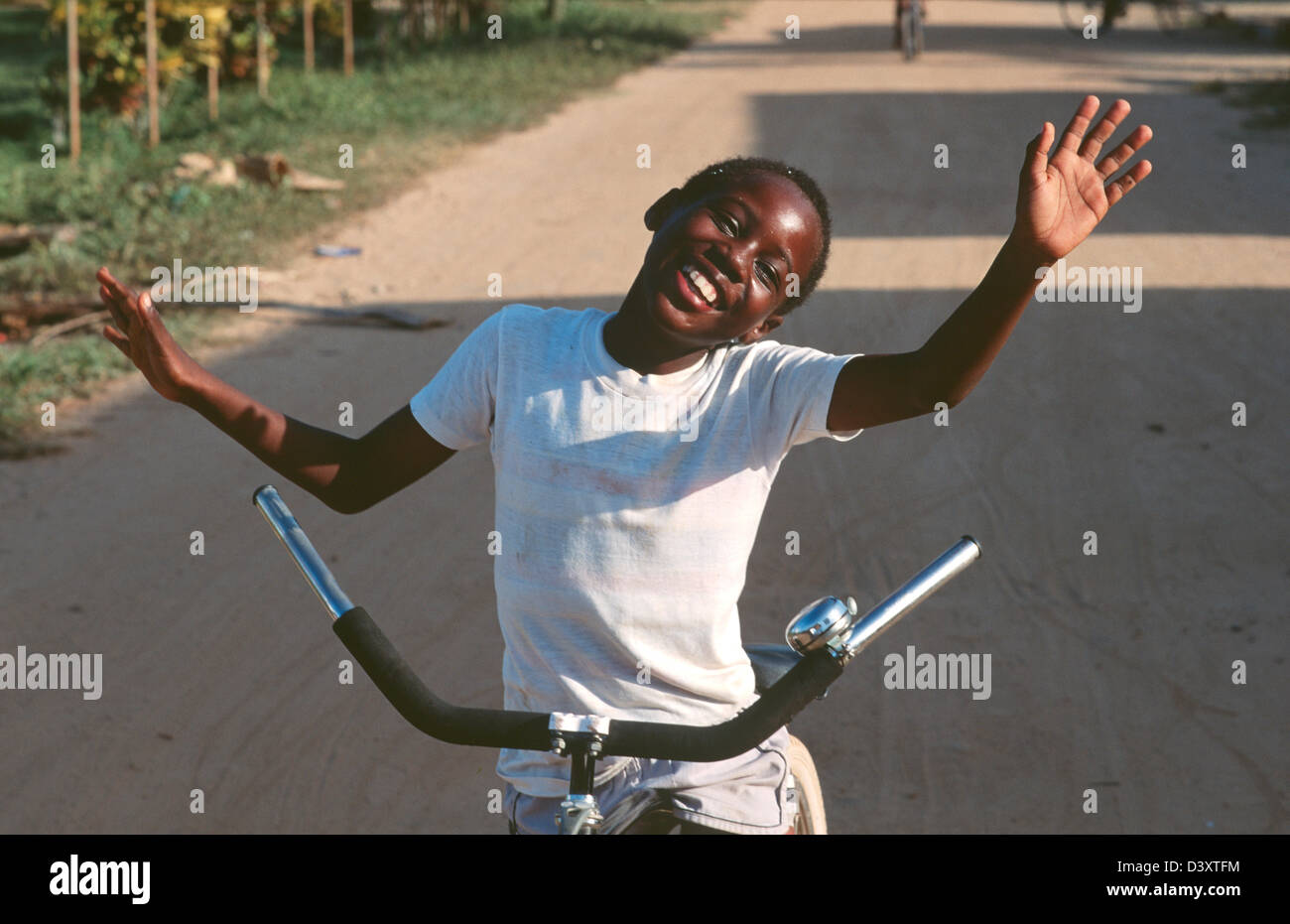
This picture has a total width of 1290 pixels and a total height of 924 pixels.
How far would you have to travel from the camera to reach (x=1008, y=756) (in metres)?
4.07

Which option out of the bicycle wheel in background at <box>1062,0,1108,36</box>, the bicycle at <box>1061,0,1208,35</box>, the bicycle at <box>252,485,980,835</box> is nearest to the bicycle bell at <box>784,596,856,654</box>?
the bicycle at <box>252,485,980,835</box>

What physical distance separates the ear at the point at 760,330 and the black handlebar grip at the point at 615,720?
2.05 feet

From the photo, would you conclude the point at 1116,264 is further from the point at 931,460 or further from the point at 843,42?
the point at 843,42

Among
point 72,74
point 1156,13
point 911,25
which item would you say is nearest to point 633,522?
point 72,74

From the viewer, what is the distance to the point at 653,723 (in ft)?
5.48

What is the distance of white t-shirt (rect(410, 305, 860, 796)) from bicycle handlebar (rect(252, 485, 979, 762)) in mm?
322

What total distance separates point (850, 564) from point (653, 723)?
3705 mm

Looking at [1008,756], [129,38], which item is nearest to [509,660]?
[1008,756]

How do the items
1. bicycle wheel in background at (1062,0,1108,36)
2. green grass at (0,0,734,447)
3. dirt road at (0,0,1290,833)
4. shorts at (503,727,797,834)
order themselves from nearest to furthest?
shorts at (503,727,797,834) < dirt road at (0,0,1290,833) < green grass at (0,0,734,447) < bicycle wheel in background at (1062,0,1108,36)

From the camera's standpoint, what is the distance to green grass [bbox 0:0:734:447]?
8625 millimetres

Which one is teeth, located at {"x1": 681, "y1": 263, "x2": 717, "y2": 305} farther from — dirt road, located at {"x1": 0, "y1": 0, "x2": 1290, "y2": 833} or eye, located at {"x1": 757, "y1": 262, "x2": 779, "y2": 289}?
dirt road, located at {"x1": 0, "y1": 0, "x2": 1290, "y2": 833}

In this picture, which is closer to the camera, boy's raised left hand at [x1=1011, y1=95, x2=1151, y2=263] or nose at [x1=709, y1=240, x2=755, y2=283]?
boy's raised left hand at [x1=1011, y1=95, x2=1151, y2=263]

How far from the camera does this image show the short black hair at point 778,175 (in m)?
2.10

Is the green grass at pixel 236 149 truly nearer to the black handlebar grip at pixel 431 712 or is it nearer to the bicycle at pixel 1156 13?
Answer: the black handlebar grip at pixel 431 712
